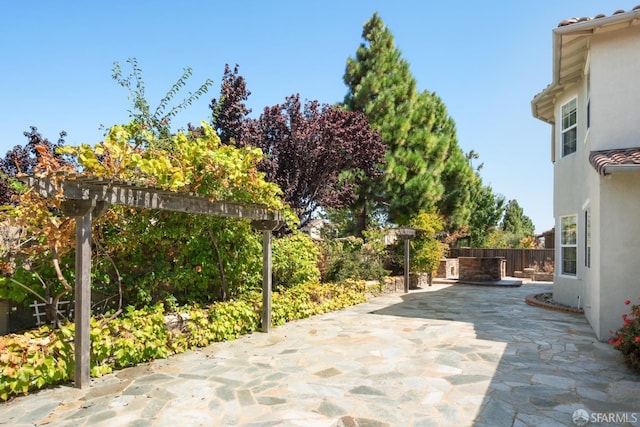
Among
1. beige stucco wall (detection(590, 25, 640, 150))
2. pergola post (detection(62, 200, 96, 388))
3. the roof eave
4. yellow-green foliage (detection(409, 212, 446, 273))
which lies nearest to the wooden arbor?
pergola post (detection(62, 200, 96, 388))

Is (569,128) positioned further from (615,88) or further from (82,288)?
(82,288)

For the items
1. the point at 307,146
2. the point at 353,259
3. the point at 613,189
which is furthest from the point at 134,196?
the point at 353,259

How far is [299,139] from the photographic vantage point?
12.4 m

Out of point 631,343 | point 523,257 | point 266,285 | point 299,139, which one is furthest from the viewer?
point 523,257

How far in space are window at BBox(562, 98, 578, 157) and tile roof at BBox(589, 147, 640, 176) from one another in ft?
10.0

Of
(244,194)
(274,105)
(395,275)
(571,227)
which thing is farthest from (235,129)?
(571,227)

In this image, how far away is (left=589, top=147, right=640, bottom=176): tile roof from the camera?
241 inches

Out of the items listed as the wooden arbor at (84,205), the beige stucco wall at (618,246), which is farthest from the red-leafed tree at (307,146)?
the beige stucco wall at (618,246)

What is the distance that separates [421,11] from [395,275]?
30.1 ft

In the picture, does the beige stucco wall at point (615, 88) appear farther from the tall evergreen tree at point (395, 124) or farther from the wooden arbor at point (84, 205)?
the tall evergreen tree at point (395, 124)

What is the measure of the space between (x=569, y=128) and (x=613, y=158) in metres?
4.08

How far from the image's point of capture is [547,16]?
382 inches

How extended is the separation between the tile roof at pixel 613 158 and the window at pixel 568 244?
3214 millimetres

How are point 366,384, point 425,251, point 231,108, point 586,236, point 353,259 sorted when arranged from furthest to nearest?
1. point 425,251
2. point 353,259
3. point 231,108
4. point 586,236
5. point 366,384
